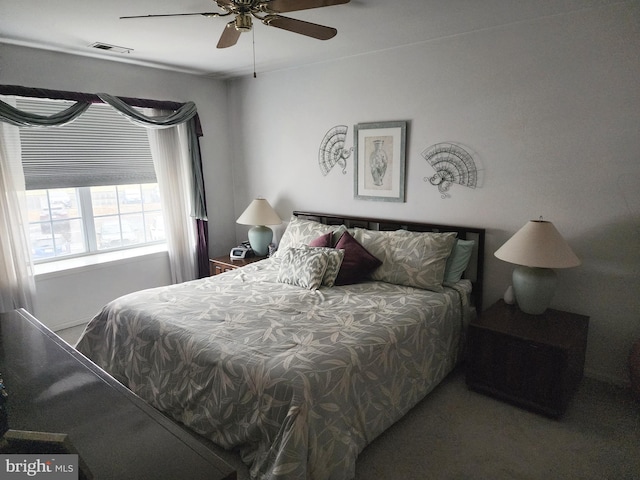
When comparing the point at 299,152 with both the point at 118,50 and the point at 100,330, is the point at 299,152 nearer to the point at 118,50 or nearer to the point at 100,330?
the point at 118,50

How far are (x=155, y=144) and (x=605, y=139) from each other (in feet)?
12.3

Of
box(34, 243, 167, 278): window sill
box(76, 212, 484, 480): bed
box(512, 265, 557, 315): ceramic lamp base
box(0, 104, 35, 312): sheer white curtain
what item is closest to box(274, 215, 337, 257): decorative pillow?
box(76, 212, 484, 480): bed

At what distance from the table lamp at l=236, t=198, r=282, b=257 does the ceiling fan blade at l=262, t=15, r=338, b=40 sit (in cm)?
215

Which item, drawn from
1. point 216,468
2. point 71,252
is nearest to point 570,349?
point 216,468

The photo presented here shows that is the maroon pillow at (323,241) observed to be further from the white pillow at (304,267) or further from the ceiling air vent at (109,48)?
the ceiling air vent at (109,48)

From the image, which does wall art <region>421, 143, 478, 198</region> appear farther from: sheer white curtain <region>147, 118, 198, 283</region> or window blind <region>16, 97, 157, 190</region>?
window blind <region>16, 97, 157, 190</region>

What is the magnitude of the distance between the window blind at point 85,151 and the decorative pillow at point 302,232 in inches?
64.1

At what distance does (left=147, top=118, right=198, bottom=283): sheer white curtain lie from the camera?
160 inches

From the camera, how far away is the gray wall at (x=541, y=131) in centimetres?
248

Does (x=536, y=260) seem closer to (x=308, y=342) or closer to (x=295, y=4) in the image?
(x=308, y=342)

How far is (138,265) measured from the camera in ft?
13.5

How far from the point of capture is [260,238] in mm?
4125

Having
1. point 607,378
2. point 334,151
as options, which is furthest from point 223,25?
point 607,378

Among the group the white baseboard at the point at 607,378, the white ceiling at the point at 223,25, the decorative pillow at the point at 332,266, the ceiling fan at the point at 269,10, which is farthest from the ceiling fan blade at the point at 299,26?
the white baseboard at the point at 607,378
